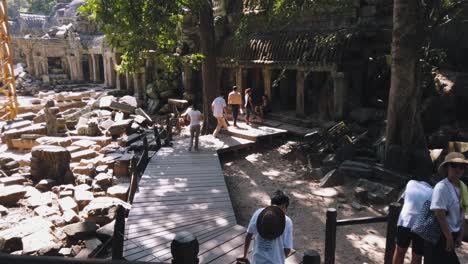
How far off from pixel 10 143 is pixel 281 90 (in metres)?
11.9

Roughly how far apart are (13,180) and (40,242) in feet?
15.5

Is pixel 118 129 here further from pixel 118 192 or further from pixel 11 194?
pixel 118 192

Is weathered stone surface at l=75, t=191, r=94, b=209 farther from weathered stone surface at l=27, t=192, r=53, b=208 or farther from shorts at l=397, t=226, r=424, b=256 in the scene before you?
shorts at l=397, t=226, r=424, b=256

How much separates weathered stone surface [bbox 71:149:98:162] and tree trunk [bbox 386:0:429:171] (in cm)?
984

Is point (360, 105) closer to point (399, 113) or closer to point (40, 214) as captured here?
point (399, 113)

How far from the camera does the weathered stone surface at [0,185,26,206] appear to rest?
30.0ft

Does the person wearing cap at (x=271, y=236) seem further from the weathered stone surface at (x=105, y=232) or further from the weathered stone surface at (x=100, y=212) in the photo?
the weathered stone surface at (x=100, y=212)

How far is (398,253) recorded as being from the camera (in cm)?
418

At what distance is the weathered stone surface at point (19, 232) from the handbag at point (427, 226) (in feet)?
21.2

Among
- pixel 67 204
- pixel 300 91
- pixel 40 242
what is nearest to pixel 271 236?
pixel 40 242

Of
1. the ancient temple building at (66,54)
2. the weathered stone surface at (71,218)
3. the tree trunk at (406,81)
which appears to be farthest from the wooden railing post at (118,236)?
the ancient temple building at (66,54)

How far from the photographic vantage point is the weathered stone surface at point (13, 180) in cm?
1020

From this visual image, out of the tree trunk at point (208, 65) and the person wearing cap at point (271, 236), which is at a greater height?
the tree trunk at point (208, 65)

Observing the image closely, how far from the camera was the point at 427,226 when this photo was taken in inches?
144
